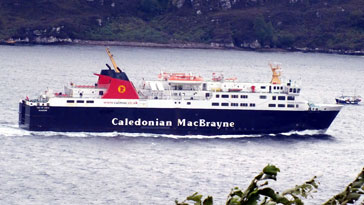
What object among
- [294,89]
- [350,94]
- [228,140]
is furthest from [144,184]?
[350,94]

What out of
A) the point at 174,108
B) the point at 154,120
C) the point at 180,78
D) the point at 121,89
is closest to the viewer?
the point at 154,120

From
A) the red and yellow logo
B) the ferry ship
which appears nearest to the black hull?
the ferry ship

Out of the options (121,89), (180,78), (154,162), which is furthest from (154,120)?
(154,162)

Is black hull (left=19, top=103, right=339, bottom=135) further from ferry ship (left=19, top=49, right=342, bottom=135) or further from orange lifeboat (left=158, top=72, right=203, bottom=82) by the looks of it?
orange lifeboat (left=158, top=72, right=203, bottom=82)

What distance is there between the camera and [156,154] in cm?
7131

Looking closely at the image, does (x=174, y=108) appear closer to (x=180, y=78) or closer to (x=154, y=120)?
(x=154, y=120)

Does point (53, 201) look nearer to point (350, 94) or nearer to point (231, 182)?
point (231, 182)

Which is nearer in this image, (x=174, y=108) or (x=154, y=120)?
(x=154, y=120)

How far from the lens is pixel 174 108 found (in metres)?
78.1

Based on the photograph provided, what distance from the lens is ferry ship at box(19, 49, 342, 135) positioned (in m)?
76.9

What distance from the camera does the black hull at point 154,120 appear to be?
251 ft

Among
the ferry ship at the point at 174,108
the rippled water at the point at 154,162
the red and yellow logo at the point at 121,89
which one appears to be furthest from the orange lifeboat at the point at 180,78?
the rippled water at the point at 154,162

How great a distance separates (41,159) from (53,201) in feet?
41.3

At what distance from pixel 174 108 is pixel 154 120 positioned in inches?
69.3
